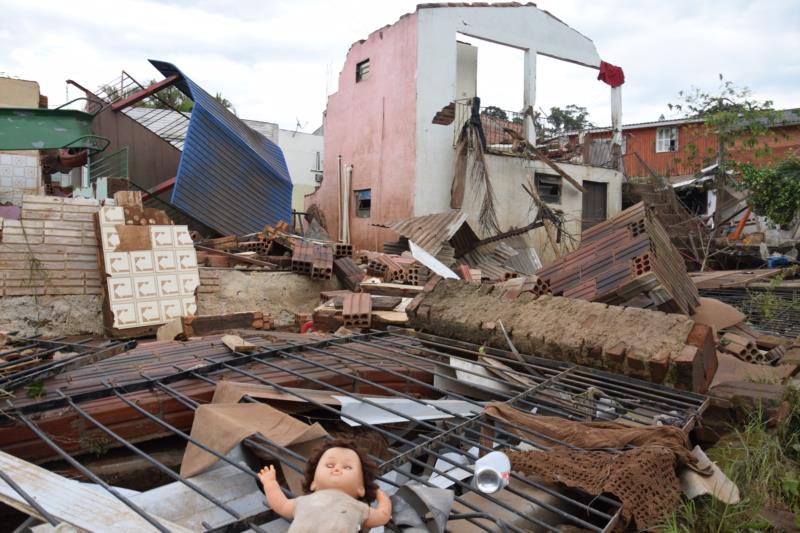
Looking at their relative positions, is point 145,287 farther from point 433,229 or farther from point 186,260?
point 433,229

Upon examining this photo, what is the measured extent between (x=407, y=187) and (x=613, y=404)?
11281 millimetres

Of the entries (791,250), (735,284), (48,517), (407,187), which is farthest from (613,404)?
(791,250)

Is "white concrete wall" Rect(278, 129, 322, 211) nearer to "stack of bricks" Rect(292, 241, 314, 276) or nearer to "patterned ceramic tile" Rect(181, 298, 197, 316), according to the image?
"stack of bricks" Rect(292, 241, 314, 276)

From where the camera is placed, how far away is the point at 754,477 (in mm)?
2699

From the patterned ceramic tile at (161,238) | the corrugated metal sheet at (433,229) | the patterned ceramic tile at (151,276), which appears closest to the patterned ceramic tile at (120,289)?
the patterned ceramic tile at (151,276)

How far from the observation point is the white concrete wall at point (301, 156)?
83.5ft

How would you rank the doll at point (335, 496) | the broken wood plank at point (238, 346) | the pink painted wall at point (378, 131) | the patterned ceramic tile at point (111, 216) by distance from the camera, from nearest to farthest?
the doll at point (335, 496) < the broken wood plank at point (238, 346) < the patterned ceramic tile at point (111, 216) < the pink painted wall at point (378, 131)

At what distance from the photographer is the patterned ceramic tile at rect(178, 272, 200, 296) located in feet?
21.4

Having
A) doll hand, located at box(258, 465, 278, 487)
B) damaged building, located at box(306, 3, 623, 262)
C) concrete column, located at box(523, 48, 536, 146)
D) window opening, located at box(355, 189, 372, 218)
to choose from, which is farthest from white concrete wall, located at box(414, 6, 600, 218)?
doll hand, located at box(258, 465, 278, 487)

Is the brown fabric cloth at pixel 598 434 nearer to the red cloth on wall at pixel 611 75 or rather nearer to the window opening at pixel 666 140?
the red cloth on wall at pixel 611 75

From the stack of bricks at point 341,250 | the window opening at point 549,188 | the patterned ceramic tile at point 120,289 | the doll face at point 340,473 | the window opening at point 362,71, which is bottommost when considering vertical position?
the doll face at point 340,473

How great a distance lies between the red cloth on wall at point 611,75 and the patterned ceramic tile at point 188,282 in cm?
1427

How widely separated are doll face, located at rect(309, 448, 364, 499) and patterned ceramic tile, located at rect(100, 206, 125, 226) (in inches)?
210

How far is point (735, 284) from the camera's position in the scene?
9.27 m
